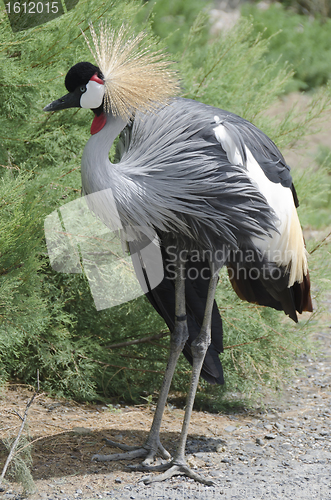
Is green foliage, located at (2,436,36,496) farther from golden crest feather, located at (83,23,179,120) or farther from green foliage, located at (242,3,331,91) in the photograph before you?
green foliage, located at (242,3,331,91)

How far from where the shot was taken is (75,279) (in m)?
3.00

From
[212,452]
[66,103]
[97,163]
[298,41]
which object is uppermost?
[66,103]

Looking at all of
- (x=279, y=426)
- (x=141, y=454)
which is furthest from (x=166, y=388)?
(x=279, y=426)

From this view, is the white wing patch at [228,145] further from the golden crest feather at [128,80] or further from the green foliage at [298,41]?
the green foliage at [298,41]

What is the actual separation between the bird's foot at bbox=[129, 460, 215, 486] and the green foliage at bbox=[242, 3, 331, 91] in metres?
6.15

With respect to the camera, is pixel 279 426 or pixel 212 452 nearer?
pixel 212 452

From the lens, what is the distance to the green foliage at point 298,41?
799 centimetres

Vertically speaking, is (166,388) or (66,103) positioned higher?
(66,103)

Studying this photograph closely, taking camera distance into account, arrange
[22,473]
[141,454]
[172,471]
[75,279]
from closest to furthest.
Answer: [22,473] < [172,471] < [141,454] < [75,279]

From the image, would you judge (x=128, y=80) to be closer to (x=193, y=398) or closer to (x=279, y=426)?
(x=193, y=398)

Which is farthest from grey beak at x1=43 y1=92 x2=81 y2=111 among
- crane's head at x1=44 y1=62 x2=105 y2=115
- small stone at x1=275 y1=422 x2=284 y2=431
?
small stone at x1=275 y1=422 x2=284 y2=431

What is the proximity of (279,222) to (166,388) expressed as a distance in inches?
33.9

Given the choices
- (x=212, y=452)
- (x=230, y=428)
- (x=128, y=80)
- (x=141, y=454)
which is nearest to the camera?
(x=128, y=80)

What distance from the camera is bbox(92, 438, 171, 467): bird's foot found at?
7.59 feet
